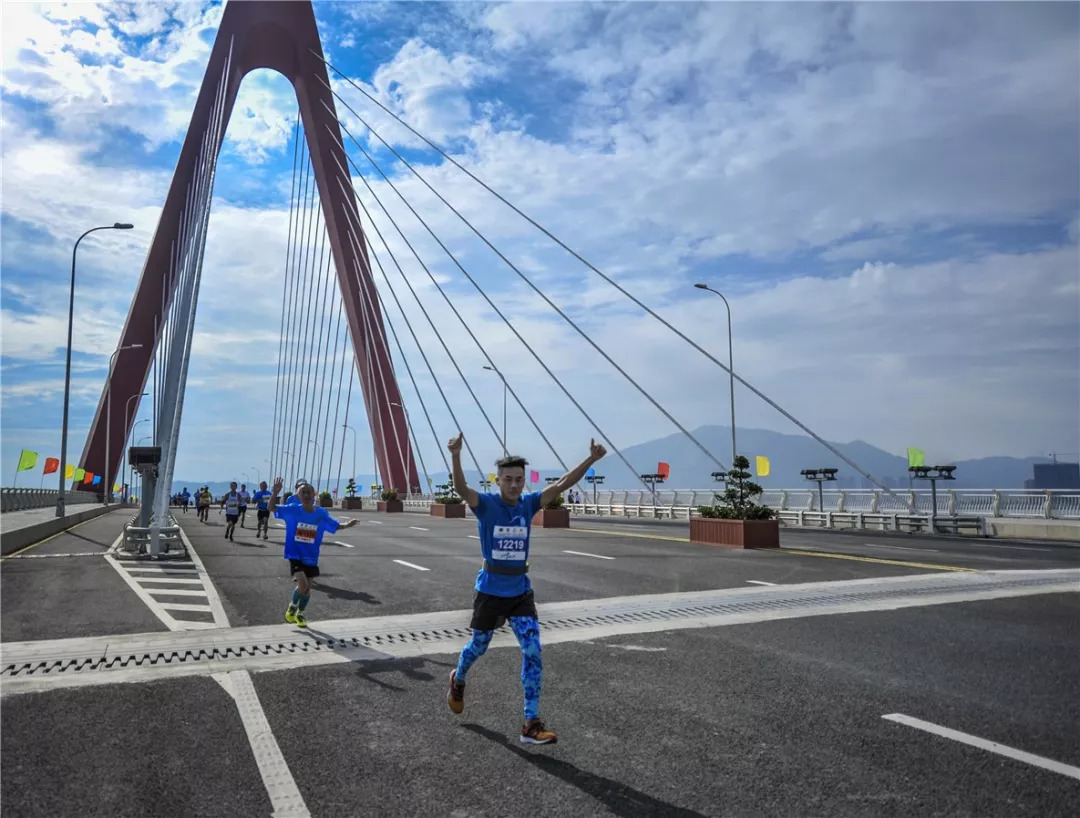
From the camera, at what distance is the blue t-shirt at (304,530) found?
914 cm

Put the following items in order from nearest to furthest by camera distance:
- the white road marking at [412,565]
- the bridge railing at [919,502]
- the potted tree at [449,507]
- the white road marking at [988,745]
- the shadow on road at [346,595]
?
1. the white road marking at [988,745]
2. the shadow on road at [346,595]
3. the white road marking at [412,565]
4. the bridge railing at [919,502]
5. the potted tree at [449,507]

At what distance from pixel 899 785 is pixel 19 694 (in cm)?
622

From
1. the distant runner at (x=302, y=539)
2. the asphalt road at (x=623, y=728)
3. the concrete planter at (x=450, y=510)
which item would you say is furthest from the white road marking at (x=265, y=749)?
the concrete planter at (x=450, y=510)

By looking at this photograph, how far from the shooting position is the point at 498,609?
5391 mm

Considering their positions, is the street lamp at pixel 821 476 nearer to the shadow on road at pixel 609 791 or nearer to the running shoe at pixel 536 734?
the running shoe at pixel 536 734

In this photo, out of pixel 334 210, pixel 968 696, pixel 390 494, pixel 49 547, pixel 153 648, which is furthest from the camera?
pixel 390 494

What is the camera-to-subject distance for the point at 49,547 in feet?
68.5

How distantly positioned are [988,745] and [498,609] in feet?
10.4

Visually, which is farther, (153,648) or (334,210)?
(334,210)

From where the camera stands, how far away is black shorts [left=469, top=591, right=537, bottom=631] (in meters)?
5.39

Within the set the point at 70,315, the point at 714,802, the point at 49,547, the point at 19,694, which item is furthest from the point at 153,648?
the point at 70,315

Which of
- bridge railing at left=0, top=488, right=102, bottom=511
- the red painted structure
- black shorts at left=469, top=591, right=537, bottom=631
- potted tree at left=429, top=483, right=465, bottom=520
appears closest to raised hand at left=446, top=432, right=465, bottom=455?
black shorts at left=469, top=591, right=537, bottom=631

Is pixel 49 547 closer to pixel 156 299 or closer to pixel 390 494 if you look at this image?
pixel 390 494

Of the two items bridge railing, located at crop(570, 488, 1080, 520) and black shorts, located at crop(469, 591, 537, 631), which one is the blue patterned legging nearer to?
black shorts, located at crop(469, 591, 537, 631)
